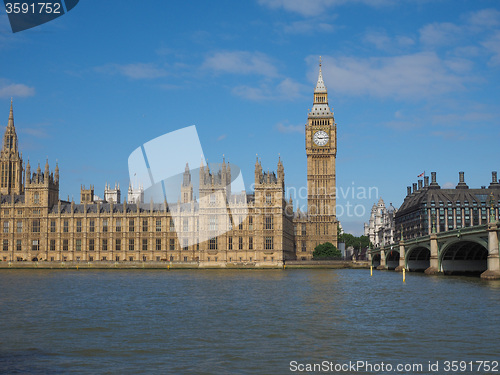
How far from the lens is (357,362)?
2477 centimetres

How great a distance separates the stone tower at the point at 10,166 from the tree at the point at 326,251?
73.5m

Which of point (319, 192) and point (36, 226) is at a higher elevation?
point (319, 192)

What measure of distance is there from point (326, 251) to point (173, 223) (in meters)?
34.8

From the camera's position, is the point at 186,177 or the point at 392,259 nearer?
the point at 392,259

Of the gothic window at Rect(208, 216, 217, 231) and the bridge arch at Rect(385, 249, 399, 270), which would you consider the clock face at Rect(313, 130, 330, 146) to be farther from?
the gothic window at Rect(208, 216, 217, 231)

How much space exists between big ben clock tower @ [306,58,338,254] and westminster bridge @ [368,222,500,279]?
29645mm

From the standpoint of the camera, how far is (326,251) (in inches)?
5428

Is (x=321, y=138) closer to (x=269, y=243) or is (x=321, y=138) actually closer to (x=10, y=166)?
(x=269, y=243)

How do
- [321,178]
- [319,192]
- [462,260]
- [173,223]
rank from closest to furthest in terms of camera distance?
[462,260] → [173,223] → [319,192] → [321,178]

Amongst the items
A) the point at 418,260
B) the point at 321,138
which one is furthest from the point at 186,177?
the point at 418,260

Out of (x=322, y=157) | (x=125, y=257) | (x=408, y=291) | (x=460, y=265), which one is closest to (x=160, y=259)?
(x=125, y=257)

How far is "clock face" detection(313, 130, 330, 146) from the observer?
155625 mm

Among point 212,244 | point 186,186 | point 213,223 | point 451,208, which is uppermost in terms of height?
point 186,186

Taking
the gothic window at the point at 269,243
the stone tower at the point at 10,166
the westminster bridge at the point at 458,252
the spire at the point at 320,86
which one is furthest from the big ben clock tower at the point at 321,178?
the stone tower at the point at 10,166
